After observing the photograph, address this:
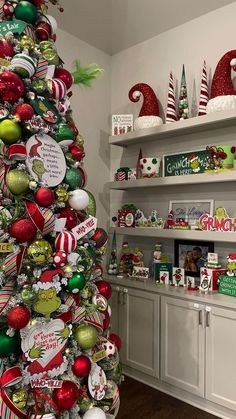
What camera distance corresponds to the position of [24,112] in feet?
4.25

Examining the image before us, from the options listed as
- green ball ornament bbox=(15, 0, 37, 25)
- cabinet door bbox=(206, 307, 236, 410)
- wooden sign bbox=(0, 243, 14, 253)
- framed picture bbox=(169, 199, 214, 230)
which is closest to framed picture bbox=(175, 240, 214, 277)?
framed picture bbox=(169, 199, 214, 230)

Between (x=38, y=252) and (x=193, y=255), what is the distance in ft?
4.85

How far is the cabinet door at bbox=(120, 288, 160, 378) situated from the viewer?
234 cm

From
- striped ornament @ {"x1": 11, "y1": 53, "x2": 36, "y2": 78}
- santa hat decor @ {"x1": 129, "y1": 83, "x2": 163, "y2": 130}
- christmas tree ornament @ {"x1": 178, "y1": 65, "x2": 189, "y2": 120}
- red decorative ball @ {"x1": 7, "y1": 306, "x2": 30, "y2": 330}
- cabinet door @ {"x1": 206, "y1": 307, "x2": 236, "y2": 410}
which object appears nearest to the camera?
red decorative ball @ {"x1": 7, "y1": 306, "x2": 30, "y2": 330}

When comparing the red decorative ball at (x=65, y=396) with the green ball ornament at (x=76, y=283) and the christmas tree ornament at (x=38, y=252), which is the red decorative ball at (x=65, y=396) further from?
the christmas tree ornament at (x=38, y=252)

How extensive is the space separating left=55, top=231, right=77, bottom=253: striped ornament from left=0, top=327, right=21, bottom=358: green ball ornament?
369 mm

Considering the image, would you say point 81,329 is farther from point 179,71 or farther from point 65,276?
point 179,71

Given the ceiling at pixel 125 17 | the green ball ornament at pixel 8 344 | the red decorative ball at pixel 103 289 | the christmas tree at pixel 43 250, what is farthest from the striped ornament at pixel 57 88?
the ceiling at pixel 125 17

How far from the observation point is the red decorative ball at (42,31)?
148 cm

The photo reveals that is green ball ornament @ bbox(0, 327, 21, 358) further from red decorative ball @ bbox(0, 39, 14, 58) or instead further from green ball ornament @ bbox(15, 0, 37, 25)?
green ball ornament @ bbox(15, 0, 37, 25)

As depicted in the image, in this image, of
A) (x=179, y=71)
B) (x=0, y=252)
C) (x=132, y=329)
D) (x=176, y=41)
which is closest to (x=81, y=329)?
(x=0, y=252)

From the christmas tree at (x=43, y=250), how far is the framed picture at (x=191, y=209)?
112 cm

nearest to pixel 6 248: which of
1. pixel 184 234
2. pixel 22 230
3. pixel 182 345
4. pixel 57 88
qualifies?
pixel 22 230

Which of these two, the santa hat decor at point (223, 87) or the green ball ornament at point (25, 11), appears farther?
the santa hat decor at point (223, 87)
